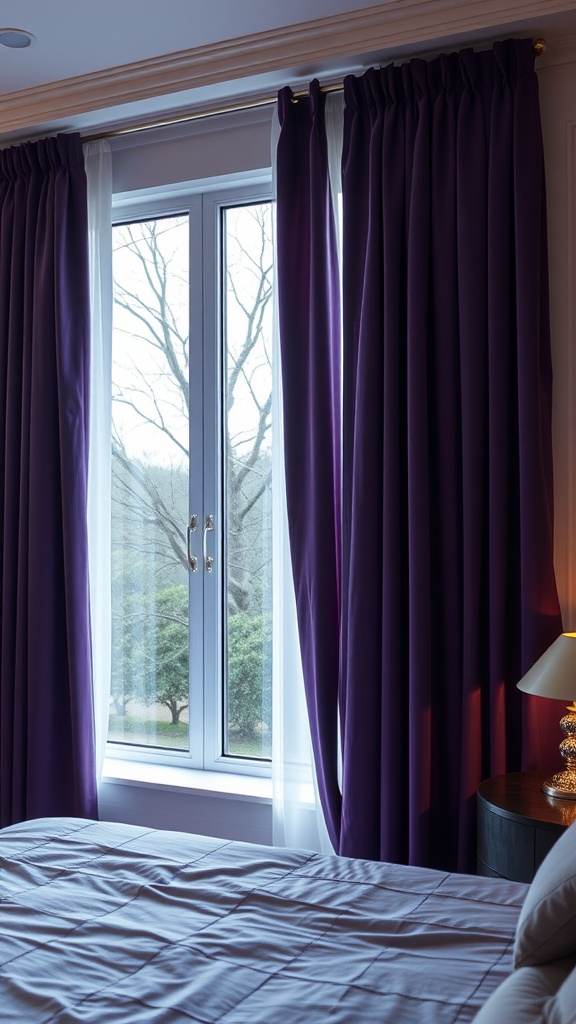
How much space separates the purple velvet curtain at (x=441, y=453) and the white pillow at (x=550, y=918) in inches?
52.5

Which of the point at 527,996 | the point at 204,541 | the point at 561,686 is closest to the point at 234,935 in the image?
the point at 527,996

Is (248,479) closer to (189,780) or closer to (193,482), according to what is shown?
(193,482)

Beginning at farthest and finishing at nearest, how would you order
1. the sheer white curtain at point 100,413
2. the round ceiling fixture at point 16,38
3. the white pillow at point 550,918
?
the sheer white curtain at point 100,413, the round ceiling fixture at point 16,38, the white pillow at point 550,918

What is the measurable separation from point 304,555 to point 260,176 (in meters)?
1.42

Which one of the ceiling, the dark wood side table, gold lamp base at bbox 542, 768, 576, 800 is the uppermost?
the ceiling

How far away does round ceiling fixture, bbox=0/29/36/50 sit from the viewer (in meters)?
2.96

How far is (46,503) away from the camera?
3500 millimetres

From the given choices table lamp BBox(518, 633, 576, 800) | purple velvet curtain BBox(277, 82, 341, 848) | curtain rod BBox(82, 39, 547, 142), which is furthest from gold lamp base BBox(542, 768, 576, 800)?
curtain rod BBox(82, 39, 547, 142)

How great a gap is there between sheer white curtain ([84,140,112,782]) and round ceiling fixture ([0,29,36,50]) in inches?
21.0

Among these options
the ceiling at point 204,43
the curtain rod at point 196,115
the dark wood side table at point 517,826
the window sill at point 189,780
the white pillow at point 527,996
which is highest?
the ceiling at point 204,43

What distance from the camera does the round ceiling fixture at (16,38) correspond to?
2.96 m

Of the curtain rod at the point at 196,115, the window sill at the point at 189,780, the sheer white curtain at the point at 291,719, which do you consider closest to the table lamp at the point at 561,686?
the sheer white curtain at the point at 291,719

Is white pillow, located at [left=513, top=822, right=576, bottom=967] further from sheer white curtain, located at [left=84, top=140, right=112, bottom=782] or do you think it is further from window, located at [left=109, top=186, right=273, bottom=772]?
sheer white curtain, located at [left=84, top=140, right=112, bottom=782]

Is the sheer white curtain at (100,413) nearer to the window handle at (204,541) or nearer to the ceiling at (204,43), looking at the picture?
the ceiling at (204,43)
